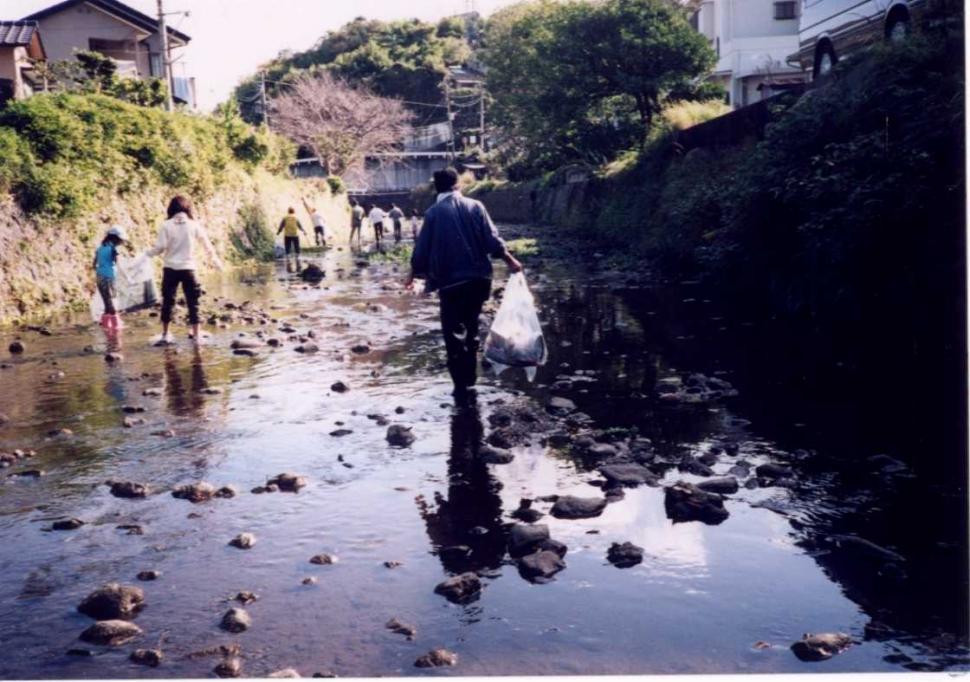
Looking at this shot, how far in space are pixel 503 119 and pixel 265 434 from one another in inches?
1731

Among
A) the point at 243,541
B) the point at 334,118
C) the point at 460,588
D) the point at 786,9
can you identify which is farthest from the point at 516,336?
the point at 334,118

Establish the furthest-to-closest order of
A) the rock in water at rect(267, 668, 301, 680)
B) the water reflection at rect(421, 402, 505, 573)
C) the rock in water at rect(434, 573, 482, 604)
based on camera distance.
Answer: the water reflection at rect(421, 402, 505, 573)
the rock in water at rect(434, 573, 482, 604)
the rock in water at rect(267, 668, 301, 680)

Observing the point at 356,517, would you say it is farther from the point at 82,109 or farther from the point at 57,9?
the point at 57,9

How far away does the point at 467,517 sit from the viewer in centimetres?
498

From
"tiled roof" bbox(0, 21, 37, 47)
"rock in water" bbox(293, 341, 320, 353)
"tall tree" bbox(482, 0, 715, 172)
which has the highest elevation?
"tiled roof" bbox(0, 21, 37, 47)

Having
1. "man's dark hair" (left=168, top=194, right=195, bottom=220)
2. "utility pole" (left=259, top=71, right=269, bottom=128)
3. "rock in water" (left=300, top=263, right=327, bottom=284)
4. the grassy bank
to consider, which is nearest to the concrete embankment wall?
the grassy bank

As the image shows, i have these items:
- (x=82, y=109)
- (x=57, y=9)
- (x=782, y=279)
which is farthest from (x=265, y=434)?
(x=57, y=9)

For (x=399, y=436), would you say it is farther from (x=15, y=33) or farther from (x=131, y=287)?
(x=15, y=33)

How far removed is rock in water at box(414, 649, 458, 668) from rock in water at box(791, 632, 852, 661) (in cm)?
134

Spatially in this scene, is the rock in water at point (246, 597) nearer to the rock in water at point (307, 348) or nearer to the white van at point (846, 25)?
the rock in water at point (307, 348)

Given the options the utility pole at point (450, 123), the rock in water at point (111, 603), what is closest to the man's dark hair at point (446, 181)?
the rock in water at point (111, 603)

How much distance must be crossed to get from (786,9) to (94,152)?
3140 cm

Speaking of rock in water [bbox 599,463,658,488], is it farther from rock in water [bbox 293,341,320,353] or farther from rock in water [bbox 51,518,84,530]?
rock in water [bbox 293,341,320,353]

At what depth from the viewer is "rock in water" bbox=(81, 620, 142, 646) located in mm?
3598
